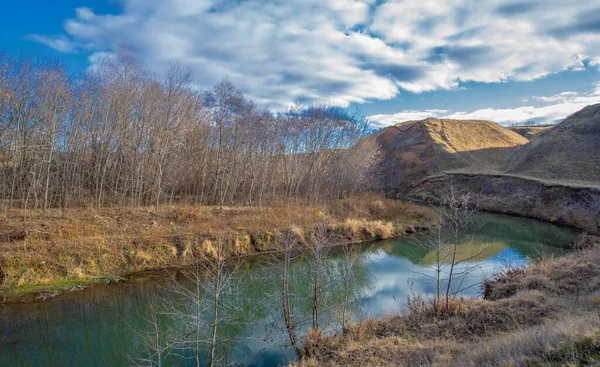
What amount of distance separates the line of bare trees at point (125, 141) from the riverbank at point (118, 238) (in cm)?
201

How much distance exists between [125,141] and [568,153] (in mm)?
50886

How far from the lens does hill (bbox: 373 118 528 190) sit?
193 ft

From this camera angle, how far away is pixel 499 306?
9.33m

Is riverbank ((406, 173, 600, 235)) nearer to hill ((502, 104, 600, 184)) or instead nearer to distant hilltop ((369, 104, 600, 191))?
distant hilltop ((369, 104, 600, 191))

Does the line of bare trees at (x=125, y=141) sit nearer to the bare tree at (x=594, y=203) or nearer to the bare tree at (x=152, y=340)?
the bare tree at (x=152, y=340)

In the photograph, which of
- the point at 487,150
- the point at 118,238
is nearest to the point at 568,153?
the point at 487,150

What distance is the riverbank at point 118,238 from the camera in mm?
12500

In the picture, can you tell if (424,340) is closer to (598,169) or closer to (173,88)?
(173,88)

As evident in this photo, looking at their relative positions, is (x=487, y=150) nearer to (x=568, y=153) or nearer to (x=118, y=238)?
(x=568, y=153)

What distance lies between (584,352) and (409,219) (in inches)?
927

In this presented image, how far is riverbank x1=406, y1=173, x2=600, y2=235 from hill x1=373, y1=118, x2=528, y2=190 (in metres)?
7.50

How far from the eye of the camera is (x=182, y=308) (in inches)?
453

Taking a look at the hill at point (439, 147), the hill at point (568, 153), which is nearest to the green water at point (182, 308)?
the hill at point (568, 153)

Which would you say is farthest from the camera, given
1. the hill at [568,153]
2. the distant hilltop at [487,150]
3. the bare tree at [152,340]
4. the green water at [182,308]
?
the distant hilltop at [487,150]
